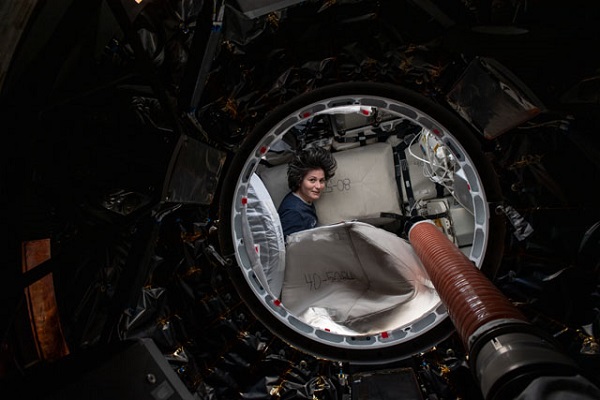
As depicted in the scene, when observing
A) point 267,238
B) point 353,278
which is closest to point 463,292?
point 353,278

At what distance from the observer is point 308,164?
393 cm

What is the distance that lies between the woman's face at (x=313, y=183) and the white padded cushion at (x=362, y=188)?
298 millimetres

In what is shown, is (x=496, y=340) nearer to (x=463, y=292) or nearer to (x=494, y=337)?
(x=494, y=337)

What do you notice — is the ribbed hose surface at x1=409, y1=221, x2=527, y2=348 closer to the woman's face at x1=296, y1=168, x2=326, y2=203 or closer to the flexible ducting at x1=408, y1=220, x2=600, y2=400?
the flexible ducting at x1=408, y1=220, x2=600, y2=400

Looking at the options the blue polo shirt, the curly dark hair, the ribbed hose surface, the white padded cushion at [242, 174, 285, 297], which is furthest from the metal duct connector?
the curly dark hair

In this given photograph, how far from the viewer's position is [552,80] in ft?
4.98

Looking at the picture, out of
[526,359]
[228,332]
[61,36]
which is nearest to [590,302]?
[526,359]

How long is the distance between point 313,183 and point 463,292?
2481 millimetres

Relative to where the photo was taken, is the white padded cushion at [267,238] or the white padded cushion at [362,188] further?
the white padded cushion at [362,188]

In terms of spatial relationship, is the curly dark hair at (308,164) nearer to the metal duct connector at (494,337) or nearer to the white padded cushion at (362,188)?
the white padded cushion at (362,188)

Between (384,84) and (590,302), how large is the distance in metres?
1.44

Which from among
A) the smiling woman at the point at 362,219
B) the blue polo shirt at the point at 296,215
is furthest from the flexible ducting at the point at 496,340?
the blue polo shirt at the point at 296,215

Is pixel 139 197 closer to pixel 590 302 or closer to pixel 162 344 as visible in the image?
pixel 162 344

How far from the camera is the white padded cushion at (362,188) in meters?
4.07
